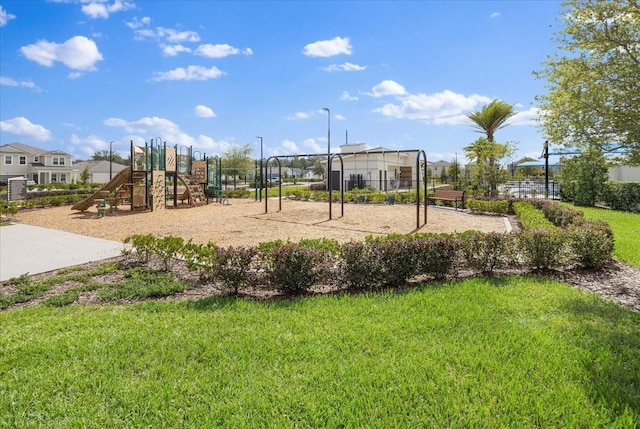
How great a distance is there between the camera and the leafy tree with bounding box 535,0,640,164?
489cm

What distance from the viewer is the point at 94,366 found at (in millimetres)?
3350

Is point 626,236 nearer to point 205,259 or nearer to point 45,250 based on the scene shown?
point 205,259

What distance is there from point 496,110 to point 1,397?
29527 mm

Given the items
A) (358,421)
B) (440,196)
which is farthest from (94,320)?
(440,196)

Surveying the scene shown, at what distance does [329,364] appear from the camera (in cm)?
328

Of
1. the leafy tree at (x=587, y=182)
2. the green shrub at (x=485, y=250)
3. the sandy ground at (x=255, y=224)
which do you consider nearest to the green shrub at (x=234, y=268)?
the green shrub at (x=485, y=250)

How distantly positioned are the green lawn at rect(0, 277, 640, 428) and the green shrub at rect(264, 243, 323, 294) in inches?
19.2

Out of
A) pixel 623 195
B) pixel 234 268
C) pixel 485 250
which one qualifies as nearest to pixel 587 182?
pixel 623 195

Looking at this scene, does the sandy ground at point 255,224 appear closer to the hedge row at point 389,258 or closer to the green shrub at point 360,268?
the hedge row at point 389,258

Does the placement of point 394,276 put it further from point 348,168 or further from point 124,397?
point 348,168

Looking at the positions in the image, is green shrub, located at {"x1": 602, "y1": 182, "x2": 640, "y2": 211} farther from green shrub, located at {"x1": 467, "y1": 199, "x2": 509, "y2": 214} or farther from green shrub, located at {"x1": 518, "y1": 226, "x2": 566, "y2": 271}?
green shrub, located at {"x1": 518, "y1": 226, "x2": 566, "y2": 271}

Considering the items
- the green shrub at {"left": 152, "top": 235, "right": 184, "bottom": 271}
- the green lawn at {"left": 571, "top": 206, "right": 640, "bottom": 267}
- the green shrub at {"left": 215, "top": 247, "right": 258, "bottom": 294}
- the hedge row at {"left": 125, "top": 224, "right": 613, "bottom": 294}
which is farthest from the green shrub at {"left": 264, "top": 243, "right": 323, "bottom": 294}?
the green lawn at {"left": 571, "top": 206, "right": 640, "bottom": 267}

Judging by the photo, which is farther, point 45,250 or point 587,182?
point 587,182

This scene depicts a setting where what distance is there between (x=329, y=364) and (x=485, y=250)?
3.95m
